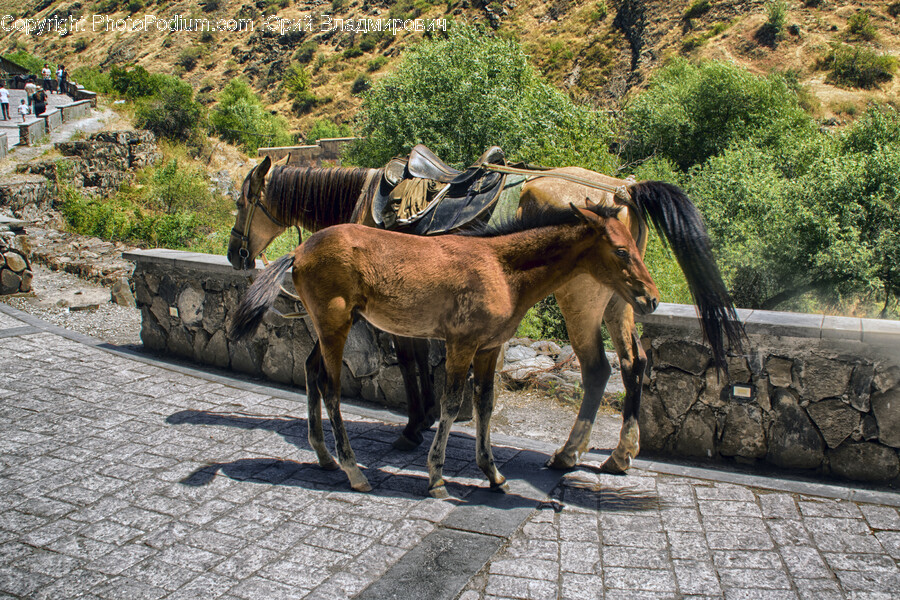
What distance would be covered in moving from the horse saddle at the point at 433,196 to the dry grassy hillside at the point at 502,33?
39.0 meters

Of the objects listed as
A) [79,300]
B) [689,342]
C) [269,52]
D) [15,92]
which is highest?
[269,52]

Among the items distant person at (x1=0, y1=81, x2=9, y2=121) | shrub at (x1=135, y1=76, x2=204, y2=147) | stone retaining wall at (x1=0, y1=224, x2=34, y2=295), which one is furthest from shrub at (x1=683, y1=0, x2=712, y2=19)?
stone retaining wall at (x1=0, y1=224, x2=34, y2=295)

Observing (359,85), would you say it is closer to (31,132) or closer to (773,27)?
(773,27)

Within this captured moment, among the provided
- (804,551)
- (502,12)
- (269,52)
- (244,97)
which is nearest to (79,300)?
(804,551)

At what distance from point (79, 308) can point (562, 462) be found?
345 inches

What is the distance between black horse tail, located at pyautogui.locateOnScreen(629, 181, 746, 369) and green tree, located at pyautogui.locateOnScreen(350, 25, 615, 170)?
1527 centimetres

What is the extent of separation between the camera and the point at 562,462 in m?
5.20

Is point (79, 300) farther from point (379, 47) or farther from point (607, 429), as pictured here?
point (379, 47)

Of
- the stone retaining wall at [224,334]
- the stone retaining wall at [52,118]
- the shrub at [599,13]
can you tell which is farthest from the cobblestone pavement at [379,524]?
the shrub at [599,13]

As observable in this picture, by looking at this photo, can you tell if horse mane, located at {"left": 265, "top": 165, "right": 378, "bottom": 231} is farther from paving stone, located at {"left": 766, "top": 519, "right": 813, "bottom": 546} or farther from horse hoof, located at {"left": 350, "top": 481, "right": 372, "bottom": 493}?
paving stone, located at {"left": 766, "top": 519, "right": 813, "bottom": 546}

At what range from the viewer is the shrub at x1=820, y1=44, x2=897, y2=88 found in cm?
3969

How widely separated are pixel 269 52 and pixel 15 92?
3549 cm

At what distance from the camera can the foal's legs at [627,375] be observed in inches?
202

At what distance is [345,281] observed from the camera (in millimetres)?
4586
